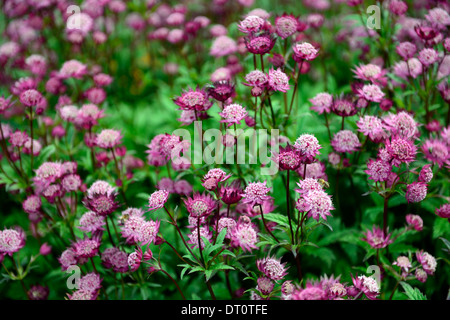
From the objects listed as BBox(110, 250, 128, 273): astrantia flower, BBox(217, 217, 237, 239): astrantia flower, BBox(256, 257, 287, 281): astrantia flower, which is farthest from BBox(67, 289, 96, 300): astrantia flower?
BBox(256, 257, 287, 281): astrantia flower

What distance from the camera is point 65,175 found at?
1.86 meters

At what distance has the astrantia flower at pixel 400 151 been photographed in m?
1.40

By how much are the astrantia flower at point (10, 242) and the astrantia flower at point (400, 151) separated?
1.52 metres

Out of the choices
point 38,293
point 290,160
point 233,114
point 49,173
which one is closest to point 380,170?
point 290,160

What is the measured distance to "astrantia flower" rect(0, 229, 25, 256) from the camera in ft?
5.17

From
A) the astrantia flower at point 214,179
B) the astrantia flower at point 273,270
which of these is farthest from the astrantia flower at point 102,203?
the astrantia flower at point 273,270

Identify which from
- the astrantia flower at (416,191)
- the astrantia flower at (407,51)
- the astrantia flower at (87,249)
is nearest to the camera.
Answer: the astrantia flower at (416,191)

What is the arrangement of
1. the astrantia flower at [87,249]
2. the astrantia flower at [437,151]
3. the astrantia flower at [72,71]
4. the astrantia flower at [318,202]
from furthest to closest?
the astrantia flower at [72,71]
the astrantia flower at [437,151]
the astrantia flower at [87,249]
the astrantia flower at [318,202]

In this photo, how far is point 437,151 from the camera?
65.8 inches

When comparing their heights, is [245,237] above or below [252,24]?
below

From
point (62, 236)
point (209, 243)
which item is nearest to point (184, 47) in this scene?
point (62, 236)

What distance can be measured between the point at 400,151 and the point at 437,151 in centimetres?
39

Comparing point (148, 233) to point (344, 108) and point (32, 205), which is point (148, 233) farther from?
point (344, 108)

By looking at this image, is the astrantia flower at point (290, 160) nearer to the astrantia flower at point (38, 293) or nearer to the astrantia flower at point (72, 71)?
the astrantia flower at point (38, 293)
